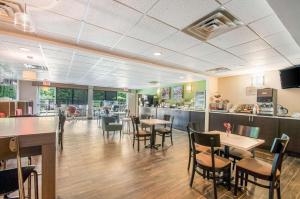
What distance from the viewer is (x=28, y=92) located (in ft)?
32.2

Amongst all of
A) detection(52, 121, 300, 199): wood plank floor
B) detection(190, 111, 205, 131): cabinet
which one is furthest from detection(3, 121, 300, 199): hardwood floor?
detection(190, 111, 205, 131): cabinet

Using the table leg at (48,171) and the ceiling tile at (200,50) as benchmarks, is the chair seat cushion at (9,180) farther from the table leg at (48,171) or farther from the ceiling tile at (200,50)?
the ceiling tile at (200,50)

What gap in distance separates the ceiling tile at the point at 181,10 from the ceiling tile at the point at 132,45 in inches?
36.0

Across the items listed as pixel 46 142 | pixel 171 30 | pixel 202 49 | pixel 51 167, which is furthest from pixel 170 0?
pixel 51 167

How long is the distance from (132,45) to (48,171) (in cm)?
260

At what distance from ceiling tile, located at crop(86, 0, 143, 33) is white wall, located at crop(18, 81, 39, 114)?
10086mm

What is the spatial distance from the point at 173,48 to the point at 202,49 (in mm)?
643

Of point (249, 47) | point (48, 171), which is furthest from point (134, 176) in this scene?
point (249, 47)

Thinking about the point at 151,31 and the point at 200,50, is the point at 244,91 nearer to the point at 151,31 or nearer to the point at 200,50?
the point at 200,50

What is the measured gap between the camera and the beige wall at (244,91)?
4603 mm

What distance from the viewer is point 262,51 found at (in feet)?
10.8

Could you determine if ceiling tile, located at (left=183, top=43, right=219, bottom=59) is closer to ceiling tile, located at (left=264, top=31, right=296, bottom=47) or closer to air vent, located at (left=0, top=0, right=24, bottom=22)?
ceiling tile, located at (left=264, top=31, right=296, bottom=47)

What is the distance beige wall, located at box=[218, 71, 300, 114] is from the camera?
15.1ft

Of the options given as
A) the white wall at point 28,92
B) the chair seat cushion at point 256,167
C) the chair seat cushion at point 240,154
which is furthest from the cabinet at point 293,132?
the white wall at point 28,92
